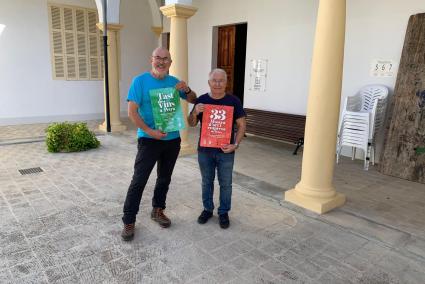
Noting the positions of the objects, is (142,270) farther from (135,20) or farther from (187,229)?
(135,20)

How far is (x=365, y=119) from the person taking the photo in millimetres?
5500

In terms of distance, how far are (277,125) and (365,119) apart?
181cm

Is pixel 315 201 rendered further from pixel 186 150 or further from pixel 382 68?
pixel 382 68

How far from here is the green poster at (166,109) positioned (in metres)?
2.92

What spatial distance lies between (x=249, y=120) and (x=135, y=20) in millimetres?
A: 5407

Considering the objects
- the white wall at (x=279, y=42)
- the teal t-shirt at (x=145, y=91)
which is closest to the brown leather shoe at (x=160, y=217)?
the teal t-shirt at (x=145, y=91)

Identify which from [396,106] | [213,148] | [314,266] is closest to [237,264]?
[314,266]

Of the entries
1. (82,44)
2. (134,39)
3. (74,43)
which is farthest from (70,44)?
(134,39)

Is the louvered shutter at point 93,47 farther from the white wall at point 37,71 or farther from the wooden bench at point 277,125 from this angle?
the wooden bench at point 277,125

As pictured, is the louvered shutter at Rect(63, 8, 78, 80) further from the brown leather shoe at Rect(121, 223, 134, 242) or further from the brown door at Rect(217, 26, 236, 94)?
the brown leather shoe at Rect(121, 223, 134, 242)

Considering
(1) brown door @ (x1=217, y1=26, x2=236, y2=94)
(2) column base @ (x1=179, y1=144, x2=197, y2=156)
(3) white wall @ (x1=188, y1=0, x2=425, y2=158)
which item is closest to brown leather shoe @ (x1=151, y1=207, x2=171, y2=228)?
(2) column base @ (x1=179, y1=144, x2=197, y2=156)

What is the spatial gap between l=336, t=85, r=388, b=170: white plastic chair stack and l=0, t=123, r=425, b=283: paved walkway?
2.99 ft

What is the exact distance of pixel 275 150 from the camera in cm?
687

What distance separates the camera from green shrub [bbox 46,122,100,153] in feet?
20.6
